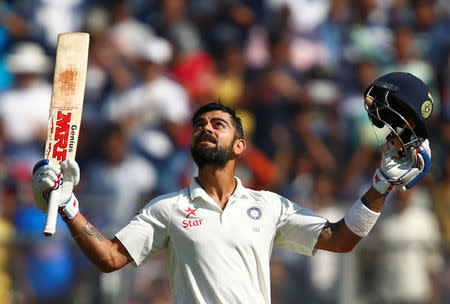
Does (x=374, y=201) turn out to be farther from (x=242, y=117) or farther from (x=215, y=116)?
(x=242, y=117)

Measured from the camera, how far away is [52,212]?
4441 mm

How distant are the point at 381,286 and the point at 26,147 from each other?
3833 millimetres

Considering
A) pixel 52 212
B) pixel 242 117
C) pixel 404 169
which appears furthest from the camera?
pixel 242 117

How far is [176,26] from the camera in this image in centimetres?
999

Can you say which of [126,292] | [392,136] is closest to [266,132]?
[126,292]

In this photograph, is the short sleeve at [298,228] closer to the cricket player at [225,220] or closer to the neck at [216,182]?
the cricket player at [225,220]

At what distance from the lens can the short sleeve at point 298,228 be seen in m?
4.96

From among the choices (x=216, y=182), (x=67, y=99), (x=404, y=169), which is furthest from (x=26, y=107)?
(x=404, y=169)

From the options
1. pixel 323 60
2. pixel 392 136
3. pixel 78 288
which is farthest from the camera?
pixel 323 60

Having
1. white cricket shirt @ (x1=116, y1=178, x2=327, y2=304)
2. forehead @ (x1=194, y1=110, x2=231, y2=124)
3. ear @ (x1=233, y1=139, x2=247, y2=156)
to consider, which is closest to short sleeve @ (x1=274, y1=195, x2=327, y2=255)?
white cricket shirt @ (x1=116, y1=178, x2=327, y2=304)

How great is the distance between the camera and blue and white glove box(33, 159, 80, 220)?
4480 mm

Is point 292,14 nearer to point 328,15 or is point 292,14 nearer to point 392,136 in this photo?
point 328,15

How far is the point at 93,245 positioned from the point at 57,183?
41 centimetres

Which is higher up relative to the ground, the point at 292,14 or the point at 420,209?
the point at 292,14
